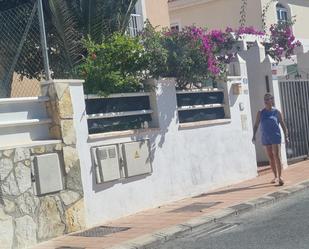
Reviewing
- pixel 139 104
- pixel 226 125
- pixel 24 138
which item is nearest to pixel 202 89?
pixel 226 125

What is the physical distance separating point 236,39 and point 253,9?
853 centimetres

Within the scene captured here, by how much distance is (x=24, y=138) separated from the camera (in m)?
8.05

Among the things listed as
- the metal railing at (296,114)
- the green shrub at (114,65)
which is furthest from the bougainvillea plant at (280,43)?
the green shrub at (114,65)

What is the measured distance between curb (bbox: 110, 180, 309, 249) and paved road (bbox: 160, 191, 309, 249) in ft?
0.42

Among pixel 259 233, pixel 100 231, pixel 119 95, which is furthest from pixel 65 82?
pixel 259 233

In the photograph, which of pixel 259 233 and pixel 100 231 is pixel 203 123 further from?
pixel 259 233

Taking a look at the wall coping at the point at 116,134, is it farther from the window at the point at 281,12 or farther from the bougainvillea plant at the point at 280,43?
the window at the point at 281,12

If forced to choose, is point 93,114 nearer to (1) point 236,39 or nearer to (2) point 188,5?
(1) point 236,39

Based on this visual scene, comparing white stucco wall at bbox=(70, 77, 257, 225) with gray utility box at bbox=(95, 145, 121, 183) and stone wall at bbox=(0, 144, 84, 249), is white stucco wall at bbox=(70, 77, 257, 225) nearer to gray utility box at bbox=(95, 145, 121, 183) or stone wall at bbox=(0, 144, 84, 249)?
gray utility box at bbox=(95, 145, 121, 183)

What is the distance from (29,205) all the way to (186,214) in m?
2.54

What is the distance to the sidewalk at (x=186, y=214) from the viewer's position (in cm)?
762

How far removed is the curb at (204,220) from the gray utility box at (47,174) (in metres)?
1.41

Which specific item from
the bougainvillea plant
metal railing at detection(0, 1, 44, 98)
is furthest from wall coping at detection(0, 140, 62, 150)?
the bougainvillea plant

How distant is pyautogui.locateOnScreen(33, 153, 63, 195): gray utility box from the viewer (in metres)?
7.95
